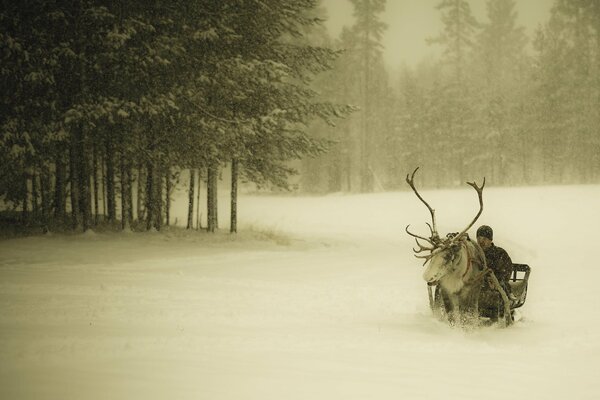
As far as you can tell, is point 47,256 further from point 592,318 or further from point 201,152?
point 592,318

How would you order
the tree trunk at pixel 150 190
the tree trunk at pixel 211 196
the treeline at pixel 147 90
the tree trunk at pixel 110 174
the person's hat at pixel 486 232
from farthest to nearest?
the tree trunk at pixel 211 196 < the tree trunk at pixel 110 174 < the tree trunk at pixel 150 190 < the treeline at pixel 147 90 < the person's hat at pixel 486 232

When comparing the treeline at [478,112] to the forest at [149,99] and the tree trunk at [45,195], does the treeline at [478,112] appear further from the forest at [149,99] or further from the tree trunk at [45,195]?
the tree trunk at [45,195]

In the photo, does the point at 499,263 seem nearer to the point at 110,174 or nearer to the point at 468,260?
the point at 468,260

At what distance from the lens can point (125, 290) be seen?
866 cm

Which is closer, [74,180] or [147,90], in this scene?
[147,90]

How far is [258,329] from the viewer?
6.57 metres

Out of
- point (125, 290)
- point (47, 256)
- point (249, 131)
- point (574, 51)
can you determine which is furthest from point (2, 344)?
point (574, 51)

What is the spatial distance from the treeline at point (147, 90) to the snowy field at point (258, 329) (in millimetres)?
3088

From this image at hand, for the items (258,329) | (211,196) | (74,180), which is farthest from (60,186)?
(258,329)

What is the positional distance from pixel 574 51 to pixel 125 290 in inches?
1796

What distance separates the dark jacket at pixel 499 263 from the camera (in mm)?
7348

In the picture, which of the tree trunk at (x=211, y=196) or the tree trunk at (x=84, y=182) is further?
the tree trunk at (x=211, y=196)

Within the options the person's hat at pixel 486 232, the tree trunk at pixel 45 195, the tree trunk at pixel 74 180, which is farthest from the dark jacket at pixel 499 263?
the tree trunk at pixel 45 195

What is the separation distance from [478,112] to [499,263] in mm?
39452
